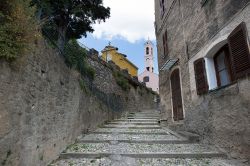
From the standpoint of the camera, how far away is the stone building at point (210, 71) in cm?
460

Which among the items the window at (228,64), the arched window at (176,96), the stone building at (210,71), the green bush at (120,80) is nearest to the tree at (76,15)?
the stone building at (210,71)

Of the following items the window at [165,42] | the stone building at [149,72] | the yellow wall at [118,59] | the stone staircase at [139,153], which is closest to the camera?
the stone staircase at [139,153]

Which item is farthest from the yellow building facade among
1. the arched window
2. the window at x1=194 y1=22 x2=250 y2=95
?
the window at x1=194 y1=22 x2=250 y2=95

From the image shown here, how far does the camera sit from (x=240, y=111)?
4.62 meters

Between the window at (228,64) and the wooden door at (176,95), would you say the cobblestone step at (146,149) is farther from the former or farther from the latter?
the wooden door at (176,95)

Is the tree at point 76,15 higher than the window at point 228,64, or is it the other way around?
the tree at point 76,15

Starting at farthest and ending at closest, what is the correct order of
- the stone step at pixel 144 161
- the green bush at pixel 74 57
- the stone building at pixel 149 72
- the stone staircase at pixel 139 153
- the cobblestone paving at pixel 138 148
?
the stone building at pixel 149 72
the green bush at pixel 74 57
the cobblestone paving at pixel 138 148
the stone staircase at pixel 139 153
the stone step at pixel 144 161

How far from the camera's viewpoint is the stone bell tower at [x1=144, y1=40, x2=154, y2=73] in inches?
1677

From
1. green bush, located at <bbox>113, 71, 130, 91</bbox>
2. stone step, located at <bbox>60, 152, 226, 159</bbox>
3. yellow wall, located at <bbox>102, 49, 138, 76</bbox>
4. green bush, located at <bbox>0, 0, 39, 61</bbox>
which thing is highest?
yellow wall, located at <bbox>102, 49, 138, 76</bbox>

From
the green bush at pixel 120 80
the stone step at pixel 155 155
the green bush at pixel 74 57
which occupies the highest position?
the green bush at pixel 120 80

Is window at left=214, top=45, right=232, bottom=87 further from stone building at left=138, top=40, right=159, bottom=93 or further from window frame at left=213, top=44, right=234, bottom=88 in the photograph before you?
stone building at left=138, top=40, right=159, bottom=93

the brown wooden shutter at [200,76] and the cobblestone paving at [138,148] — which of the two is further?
the brown wooden shutter at [200,76]

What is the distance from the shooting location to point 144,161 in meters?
4.85

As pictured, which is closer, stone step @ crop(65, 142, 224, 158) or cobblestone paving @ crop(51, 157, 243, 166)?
cobblestone paving @ crop(51, 157, 243, 166)
